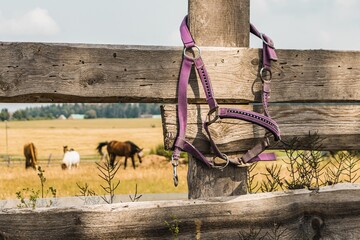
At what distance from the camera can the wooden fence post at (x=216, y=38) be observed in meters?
4.17

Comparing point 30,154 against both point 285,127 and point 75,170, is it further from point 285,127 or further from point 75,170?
point 285,127

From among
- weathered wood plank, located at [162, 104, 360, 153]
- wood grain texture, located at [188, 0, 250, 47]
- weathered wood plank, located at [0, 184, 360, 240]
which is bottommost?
weathered wood plank, located at [0, 184, 360, 240]

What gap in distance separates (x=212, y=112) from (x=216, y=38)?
52cm

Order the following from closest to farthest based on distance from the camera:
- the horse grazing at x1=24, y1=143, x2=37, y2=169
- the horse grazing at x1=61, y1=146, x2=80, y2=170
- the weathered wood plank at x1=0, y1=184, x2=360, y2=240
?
1. the weathered wood plank at x1=0, y1=184, x2=360, y2=240
2. the horse grazing at x1=24, y1=143, x2=37, y2=169
3. the horse grazing at x1=61, y1=146, x2=80, y2=170

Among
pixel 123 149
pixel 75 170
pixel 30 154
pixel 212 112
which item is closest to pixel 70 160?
pixel 30 154

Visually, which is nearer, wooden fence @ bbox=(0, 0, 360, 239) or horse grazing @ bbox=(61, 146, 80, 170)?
wooden fence @ bbox=(0, 0, 360, 239)

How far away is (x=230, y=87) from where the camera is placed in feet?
13.8

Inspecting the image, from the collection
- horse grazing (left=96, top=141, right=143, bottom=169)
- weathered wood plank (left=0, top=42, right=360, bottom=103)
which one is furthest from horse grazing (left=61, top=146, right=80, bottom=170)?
weathered wood plank (left=0, top=42, right=360, bottom=103)

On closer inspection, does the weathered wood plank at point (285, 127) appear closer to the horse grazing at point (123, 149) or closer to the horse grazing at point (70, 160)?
the horse grazing at point (123, 149)

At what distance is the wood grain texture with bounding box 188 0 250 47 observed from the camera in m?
4.23

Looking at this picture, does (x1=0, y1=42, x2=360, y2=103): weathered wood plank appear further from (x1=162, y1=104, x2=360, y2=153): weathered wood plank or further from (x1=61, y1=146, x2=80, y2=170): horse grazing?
(x1=61, y1=146, x2=80, y2=170): horse grazing

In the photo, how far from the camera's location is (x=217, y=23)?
4250 mm

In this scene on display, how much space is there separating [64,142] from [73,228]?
73.8 meters

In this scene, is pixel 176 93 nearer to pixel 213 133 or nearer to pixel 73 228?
pixel 213 133
